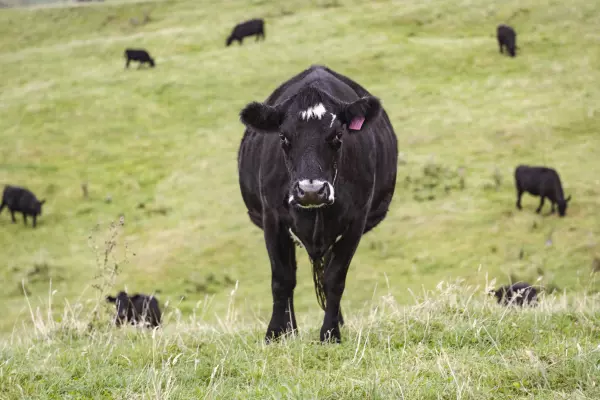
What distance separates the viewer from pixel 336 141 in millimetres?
5266

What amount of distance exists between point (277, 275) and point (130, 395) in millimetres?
2476

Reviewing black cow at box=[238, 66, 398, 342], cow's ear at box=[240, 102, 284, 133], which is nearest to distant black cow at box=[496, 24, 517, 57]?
black cow at box=[238, 66, 398, 342]

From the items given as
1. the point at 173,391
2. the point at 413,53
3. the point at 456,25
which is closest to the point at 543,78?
the point at 413,53

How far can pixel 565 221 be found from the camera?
890 inches

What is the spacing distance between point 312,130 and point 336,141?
0.69 ft

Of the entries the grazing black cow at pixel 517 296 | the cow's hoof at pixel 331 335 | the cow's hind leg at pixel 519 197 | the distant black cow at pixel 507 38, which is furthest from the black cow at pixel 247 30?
the cow's hoof at pixel 331 335

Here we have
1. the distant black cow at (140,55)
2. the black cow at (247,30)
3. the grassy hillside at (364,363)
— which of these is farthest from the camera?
the black cow at (247,30)

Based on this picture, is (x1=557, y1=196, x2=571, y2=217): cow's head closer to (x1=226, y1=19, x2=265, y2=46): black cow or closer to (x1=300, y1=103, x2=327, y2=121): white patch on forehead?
(x1=300, y1=103, x2=327, y2=121): white patch on forehead

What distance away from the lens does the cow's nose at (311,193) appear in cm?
474

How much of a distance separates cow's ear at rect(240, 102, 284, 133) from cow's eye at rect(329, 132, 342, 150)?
1.65 ft

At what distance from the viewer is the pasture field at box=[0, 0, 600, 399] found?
158 inches

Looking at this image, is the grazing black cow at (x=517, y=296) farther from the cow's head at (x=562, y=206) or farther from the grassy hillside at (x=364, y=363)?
the cow's head at (x=562, y=206)

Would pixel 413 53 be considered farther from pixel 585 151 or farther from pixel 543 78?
pixel 585 151

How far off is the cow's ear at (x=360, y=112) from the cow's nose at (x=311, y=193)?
0.87 m
